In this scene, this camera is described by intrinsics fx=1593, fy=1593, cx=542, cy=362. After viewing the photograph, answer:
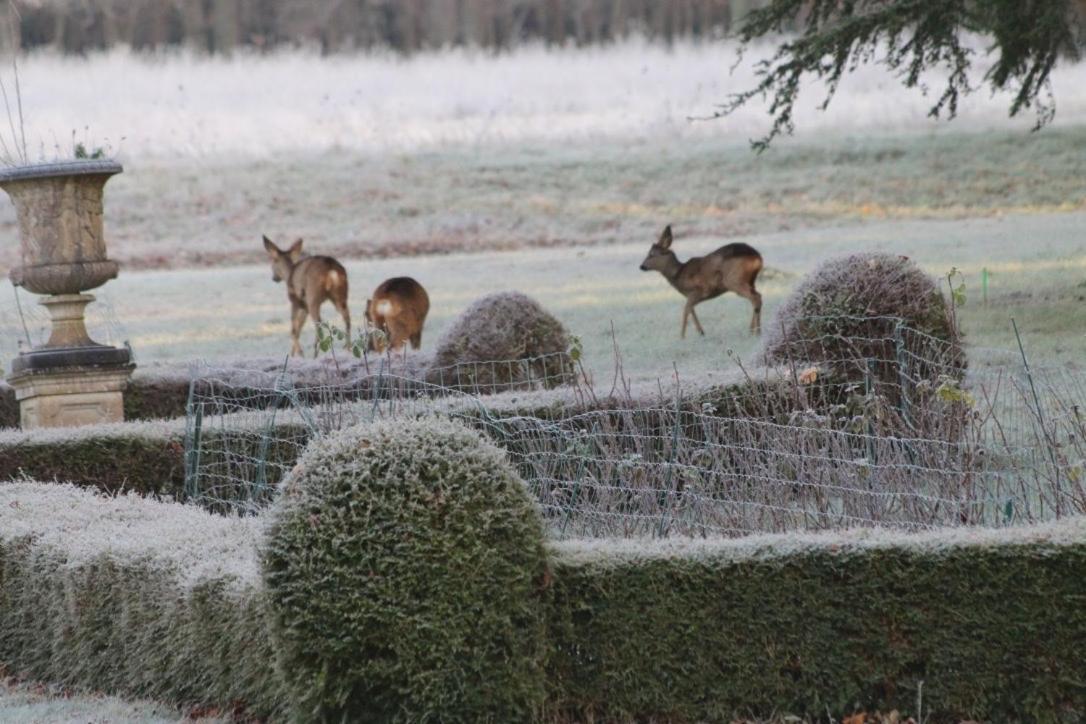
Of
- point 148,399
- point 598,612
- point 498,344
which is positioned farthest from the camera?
point 148,399

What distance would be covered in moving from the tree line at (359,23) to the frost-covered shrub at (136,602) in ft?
147

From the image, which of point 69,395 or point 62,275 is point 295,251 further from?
point 62,275

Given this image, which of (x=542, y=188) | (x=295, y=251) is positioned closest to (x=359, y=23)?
(x=542, y=188)

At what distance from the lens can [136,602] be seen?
7.18 meters

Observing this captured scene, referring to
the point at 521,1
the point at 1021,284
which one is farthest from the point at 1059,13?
the point at 521,1

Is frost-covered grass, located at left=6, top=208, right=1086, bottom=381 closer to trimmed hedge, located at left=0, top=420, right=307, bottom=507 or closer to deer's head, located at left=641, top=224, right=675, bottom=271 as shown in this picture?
deer's head, located at left=641, top=224, right=675, bottom=271

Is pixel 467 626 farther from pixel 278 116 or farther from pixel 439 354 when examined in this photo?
pixel 278 116

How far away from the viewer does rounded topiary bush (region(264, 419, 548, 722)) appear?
580 cm

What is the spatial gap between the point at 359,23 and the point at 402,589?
49.5 metres

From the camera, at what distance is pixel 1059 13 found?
1842cm

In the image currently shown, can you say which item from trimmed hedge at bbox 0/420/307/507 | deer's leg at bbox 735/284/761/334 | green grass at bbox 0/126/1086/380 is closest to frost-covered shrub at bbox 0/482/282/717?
trimmed hedge at bbox 0/420/307/507

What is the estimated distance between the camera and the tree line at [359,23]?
51.5m

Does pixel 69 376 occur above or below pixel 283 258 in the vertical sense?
below

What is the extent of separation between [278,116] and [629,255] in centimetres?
1996
